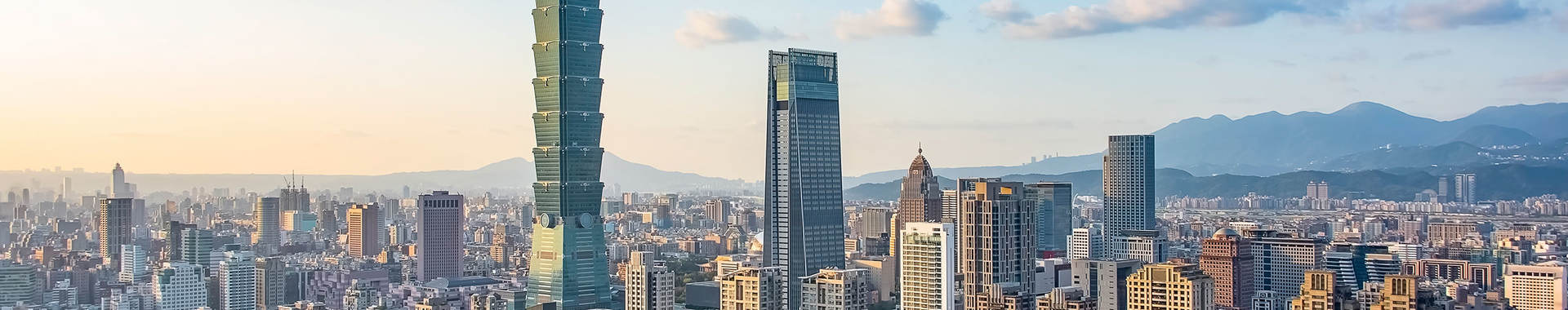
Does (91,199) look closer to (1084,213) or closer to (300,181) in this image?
(300,181)

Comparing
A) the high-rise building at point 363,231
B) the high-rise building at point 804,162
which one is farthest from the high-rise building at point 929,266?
the high-rise building at point 363,231

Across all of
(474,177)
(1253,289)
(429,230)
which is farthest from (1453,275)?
(429,230)

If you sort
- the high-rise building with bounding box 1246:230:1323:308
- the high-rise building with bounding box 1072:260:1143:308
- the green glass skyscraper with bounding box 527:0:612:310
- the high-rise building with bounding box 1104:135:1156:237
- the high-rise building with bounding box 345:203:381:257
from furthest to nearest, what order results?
the high-rise building with bounding box 345:203:381:257, the high-rise building with bounding box 1104:135:1156:237, the green glass skyscraper with bounding box 527:0:612:310, the high-rise building with bounding box 1246:230:1323:308, the high-rise building with bounding box 1072:260:1143:308

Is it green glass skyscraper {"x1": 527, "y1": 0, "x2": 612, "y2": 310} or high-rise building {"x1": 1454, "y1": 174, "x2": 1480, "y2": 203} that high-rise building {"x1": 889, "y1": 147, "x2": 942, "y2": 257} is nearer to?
green glass skyscraper {"x1": 527, "y1": 0, "x2": 612, "y2": 310}

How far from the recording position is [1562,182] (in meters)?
42.9

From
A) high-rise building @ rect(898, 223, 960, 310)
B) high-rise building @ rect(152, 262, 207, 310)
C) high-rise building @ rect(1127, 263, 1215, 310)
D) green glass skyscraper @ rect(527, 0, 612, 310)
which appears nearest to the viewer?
high-rise building @ rect(1127, 263, 1215, 310)

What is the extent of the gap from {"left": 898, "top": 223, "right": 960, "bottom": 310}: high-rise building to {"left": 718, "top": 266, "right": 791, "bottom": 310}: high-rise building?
7.17ft

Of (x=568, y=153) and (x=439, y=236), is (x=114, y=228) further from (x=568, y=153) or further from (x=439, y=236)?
(x=568, y=153)

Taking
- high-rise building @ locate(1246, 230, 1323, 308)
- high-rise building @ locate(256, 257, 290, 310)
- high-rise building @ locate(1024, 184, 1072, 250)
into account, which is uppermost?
high-rise building @ locate(1024, 184, 1072, 250)

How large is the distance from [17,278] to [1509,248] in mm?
34578

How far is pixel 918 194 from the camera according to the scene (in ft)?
141

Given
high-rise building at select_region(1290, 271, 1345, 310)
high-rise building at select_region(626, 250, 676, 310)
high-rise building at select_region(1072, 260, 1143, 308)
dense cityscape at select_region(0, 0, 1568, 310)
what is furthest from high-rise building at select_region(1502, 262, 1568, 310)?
high-rise building at select_region(626, 250, 676, 310)

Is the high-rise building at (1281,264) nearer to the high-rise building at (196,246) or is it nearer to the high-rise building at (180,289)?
the high-rise building at (180,289)

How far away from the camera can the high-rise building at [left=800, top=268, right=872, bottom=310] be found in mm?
25250
